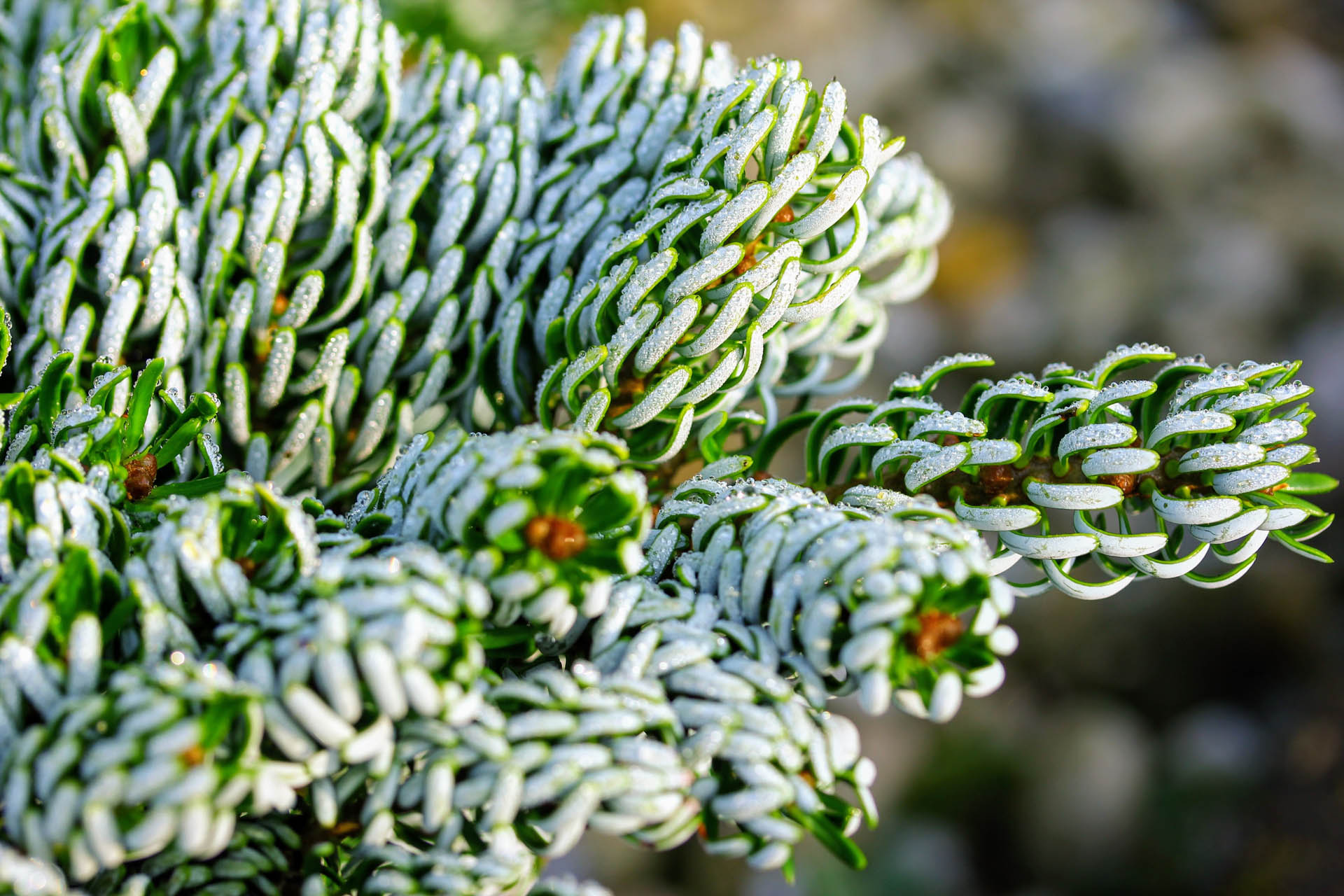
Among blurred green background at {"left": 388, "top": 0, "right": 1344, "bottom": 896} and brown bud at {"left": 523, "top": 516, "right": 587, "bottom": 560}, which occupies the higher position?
blurred green background at {"left": 388, "top": 0, "right": 1344, "bottom": 896}

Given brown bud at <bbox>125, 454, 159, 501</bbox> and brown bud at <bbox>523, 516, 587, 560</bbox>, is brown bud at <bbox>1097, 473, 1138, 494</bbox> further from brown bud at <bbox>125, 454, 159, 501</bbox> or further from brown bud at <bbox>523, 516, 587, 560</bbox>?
brown bud at <bbox>125, 454, 159, 501</bbox>

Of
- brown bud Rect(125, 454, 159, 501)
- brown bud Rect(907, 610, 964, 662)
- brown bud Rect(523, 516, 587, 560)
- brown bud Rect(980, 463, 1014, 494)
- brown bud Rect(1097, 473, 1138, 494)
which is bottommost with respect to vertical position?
brown bud Rect(125, 454, 159, 501)

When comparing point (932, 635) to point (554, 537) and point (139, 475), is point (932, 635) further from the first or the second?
point (139, 475)

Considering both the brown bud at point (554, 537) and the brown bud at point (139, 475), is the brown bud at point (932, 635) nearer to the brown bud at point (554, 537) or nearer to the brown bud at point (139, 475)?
the brown bud at point (554, 537)

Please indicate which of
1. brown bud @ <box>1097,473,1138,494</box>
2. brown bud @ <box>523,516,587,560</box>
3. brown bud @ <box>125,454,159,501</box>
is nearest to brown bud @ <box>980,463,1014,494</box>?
brown bud @ <box>1097,473,1138,494</box>

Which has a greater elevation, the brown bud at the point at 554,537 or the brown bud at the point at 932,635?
the brown bud at the point at 932,635

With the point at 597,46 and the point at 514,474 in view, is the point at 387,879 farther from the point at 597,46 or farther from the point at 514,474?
the point at 597,46

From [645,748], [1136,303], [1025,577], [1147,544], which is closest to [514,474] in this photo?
[645,748]

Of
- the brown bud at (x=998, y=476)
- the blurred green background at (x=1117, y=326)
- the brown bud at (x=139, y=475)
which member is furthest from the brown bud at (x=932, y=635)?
the blurred green background at (x=1117, y=326)
